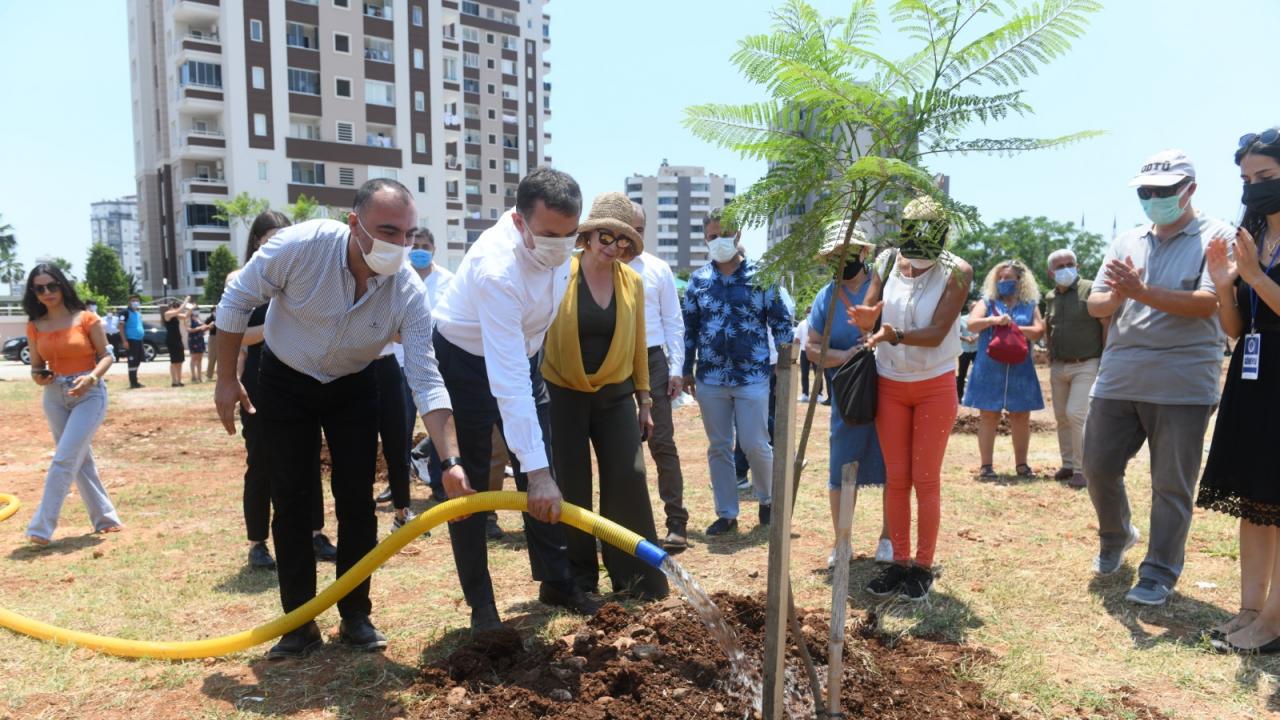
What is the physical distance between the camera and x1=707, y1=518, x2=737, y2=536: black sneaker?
19.1 feet

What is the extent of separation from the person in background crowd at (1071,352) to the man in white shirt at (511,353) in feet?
16.3

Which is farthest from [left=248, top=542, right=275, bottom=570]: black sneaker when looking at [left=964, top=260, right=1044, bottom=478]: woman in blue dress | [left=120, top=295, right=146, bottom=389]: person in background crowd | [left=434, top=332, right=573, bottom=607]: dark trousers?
[left=120, top=295, right=146, bottom=389]: person in background crowd

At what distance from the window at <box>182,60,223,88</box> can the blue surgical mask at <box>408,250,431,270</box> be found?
159 feet

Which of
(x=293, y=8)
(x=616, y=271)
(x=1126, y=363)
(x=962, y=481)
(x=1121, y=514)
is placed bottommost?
(x=962, y=481)

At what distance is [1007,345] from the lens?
7.94m

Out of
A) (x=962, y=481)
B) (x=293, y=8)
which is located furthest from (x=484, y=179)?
(x=962, y=481)

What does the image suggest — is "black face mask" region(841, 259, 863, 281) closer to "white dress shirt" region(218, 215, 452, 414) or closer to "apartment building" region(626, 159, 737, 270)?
"white dress shirt" region(218, 215, 452, 414)

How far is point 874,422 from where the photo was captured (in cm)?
470

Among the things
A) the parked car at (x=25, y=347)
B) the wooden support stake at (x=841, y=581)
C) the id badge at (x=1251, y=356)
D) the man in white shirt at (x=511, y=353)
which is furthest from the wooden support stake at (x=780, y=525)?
the parked car at (x=25, y=347)

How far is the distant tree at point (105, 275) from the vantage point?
178ft

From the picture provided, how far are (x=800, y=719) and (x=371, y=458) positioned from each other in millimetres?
2129

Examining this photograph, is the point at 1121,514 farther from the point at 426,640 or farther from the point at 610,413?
the point at 426,640

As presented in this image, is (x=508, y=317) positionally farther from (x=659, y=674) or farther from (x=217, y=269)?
(x=217, y=269)

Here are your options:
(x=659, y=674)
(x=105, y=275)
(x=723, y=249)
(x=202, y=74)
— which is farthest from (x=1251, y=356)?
(x=105, y=275)
